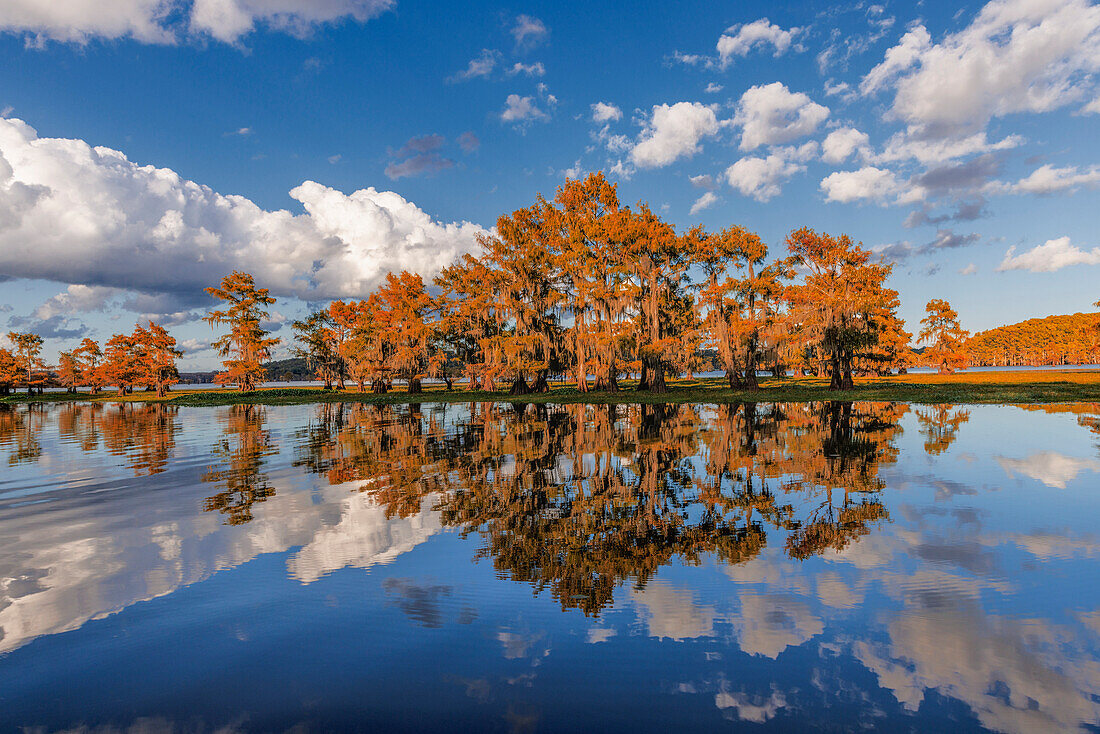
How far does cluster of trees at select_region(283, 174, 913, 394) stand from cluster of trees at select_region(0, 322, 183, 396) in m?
36.7

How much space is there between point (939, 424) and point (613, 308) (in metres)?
24.3

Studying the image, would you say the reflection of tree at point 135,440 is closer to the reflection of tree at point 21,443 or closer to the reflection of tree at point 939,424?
the reflection of tree at point 21,443

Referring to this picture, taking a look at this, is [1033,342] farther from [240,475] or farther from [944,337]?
[240,475]

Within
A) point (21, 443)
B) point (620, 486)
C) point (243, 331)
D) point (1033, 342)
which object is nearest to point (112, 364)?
point (243, 331)

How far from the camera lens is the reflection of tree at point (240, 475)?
8945mm

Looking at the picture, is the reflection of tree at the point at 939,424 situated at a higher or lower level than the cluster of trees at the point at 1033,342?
lower

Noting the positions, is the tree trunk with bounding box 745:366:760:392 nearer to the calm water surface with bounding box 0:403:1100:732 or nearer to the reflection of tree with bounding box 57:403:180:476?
the calm water surface with bounding box 0:403:1100:732

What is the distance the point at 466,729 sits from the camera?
322cm

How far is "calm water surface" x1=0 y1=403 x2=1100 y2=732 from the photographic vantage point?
3.46 m

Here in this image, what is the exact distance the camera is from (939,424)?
736 inches

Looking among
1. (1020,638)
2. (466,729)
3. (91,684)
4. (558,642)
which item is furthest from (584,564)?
(91,684)

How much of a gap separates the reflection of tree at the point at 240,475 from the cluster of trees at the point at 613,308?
2488cm

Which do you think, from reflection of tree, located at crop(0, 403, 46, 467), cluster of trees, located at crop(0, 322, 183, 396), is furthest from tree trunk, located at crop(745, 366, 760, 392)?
cluster of trees, located at crop(0, 322, 183, 396)

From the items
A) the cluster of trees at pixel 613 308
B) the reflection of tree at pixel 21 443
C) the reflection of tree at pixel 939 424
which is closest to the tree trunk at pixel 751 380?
the cluster of trees at pixel 613 308
